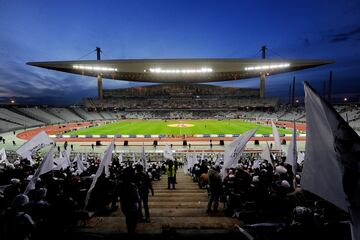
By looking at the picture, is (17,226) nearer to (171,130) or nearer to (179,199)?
(179,199)

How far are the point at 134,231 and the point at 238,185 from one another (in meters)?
3.09

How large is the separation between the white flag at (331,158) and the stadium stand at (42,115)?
229ft

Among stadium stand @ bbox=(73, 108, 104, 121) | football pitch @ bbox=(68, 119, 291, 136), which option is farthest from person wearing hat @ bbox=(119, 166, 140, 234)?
stadium stand @ bbox=(73, 108, 104, 121)

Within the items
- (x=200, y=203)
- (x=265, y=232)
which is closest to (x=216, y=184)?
(x=200, y=203)

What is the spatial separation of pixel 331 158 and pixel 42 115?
3019 inches

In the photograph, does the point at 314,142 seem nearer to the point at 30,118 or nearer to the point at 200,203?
the point at 200,203

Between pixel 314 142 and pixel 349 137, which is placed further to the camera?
pixel 314 142

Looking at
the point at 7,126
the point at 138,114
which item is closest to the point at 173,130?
the point at 7,126

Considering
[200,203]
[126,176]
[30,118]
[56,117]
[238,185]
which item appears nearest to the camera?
[126,176]

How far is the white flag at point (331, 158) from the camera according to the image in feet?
7.75

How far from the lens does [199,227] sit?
459 cm

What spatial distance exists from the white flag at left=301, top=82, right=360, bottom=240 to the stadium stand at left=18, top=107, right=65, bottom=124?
69.8 m

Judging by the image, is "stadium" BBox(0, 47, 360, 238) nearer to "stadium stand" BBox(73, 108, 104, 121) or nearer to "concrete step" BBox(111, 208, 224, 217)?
"stadium stand" BBox(73, 108, 104, 121)

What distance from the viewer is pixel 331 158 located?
9.18 ft
